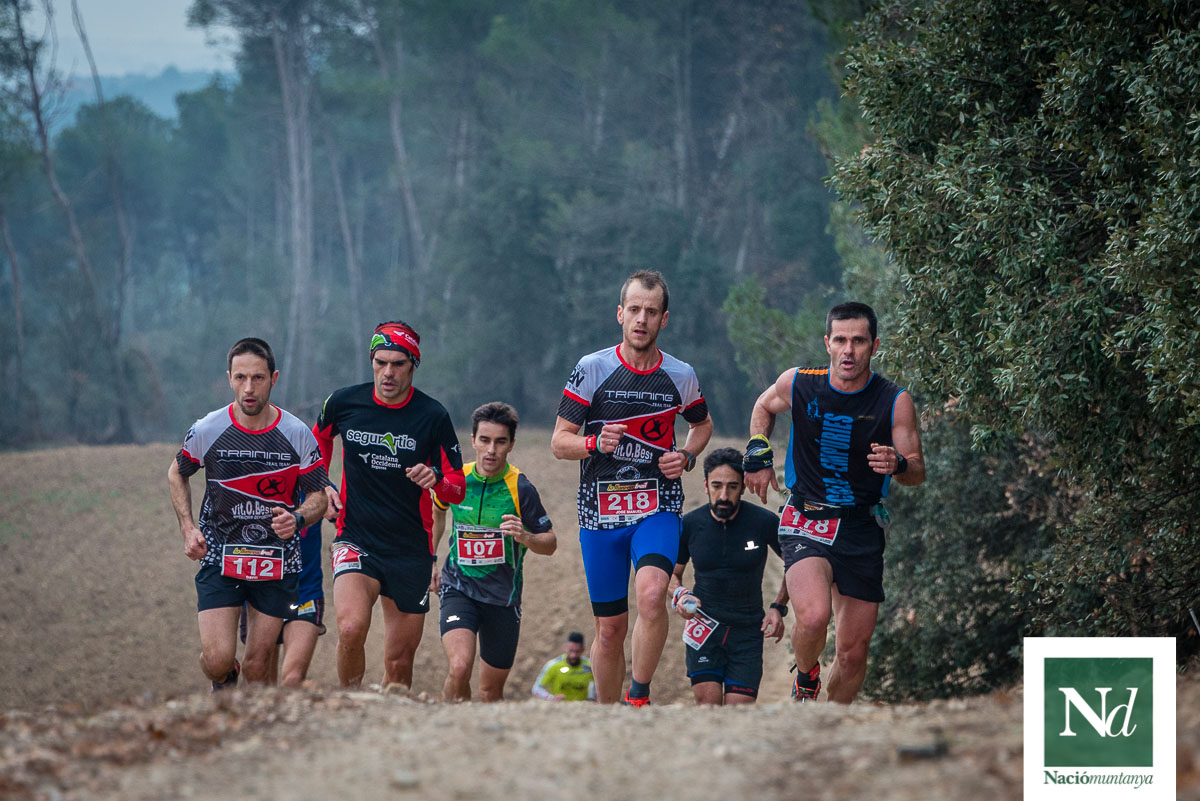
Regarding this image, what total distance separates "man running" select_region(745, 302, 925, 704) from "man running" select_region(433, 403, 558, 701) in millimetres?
1925

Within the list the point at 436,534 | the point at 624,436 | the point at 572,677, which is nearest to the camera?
the point at 624,436

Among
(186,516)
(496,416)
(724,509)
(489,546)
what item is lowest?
(489,546)

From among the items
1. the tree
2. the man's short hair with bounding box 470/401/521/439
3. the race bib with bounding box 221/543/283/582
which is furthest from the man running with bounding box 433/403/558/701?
the tree

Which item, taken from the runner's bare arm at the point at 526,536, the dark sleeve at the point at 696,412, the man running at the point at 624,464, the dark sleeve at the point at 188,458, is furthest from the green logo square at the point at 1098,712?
the dark sleeve at the point at 188,458

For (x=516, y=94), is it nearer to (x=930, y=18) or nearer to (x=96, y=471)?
(x=96, y=471)

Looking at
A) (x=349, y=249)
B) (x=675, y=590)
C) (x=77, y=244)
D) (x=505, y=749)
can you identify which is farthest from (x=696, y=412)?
(x=349, y=249)

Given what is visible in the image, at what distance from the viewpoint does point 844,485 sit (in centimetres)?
693

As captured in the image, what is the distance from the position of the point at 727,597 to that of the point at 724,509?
641mm

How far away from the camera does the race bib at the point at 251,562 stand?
23.3ft

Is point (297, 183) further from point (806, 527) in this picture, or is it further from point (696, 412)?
point (806, 527)

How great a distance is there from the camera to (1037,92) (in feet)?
28.6

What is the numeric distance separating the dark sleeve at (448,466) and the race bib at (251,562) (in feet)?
3.72

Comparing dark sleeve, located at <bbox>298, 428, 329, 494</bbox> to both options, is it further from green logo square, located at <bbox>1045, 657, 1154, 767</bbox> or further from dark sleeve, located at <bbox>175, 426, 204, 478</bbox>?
green logo square, located at <bbox>1045, 657, 1154, 767</bbox>

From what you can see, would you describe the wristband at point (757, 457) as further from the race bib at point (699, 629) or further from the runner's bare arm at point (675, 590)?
the race bib at point (699, 629)
